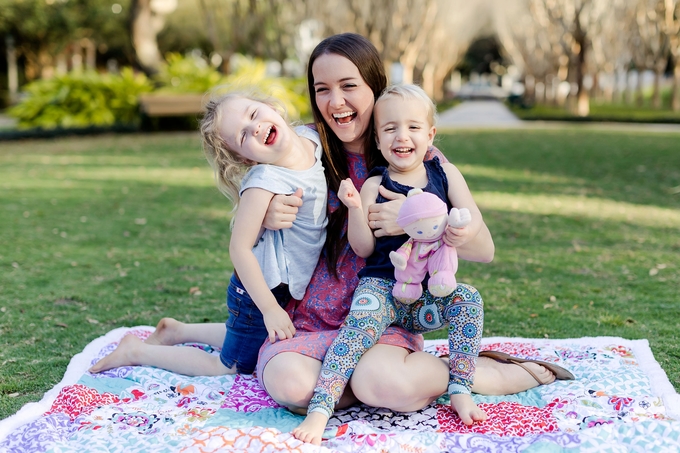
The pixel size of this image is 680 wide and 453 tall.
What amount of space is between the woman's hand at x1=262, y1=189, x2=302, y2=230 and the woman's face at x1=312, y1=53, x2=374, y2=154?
366mm

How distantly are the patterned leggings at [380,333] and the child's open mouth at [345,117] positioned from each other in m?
0.69

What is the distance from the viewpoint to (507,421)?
2.68 m

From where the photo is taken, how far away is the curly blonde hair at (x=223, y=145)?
2951mm

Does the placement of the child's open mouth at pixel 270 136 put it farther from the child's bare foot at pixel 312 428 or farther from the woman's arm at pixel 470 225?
the child's bare foot at pixel 312 428

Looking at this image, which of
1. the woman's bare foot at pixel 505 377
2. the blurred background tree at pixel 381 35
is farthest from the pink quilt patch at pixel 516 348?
the blurred background tree at pixel 381 35

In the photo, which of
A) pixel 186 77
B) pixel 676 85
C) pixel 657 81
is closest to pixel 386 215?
pixel 186 77

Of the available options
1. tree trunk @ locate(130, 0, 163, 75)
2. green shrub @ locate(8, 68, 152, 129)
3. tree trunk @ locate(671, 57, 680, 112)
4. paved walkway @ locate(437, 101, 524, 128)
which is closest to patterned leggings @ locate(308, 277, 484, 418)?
green shrub @ locate(8, 68, 152, 129)

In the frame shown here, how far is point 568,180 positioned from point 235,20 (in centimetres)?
1474

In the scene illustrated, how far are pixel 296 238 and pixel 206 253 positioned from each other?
9.53ft

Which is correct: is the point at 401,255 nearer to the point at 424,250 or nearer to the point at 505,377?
the point at 424,250

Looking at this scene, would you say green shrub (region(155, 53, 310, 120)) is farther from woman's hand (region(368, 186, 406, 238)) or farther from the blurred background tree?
woman's hand (region(368, 186, 406, 238))

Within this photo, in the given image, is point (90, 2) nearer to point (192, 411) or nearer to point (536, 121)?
point (536, 121)

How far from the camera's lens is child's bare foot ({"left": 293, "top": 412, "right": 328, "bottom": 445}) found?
8.06 feet

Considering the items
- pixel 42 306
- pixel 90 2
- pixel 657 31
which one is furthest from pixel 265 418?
pixel 90 2
